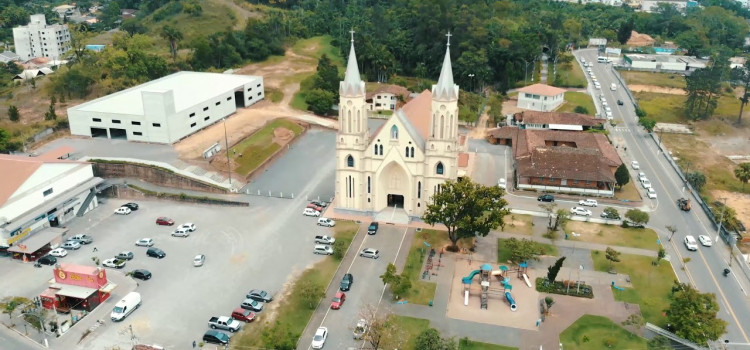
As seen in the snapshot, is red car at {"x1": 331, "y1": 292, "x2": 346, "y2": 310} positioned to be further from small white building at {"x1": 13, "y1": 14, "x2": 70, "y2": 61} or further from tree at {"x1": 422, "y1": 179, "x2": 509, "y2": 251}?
small white building at {"x1": 13, "y1": 14, "x2": 70, "y2": 61}

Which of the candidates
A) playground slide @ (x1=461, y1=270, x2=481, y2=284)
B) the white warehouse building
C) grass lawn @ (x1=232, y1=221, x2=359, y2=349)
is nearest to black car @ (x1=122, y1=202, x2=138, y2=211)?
the white warehouse building

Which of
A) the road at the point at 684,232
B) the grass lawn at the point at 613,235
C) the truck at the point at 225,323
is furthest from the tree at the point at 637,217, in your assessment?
the truck at the point at 225,323

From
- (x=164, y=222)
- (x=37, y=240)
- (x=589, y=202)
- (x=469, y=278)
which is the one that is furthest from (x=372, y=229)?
(x=37, y=240)

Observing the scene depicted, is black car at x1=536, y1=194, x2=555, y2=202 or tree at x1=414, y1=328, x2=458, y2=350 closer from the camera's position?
tree at x1=414, y1=328, x2=458, y2=350

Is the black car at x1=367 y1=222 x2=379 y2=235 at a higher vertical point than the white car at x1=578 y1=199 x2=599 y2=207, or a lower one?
higher

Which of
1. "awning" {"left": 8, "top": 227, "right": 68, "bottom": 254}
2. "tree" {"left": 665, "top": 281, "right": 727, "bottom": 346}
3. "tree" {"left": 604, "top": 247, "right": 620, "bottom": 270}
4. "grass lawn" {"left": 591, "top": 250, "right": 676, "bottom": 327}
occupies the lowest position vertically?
"grass lawn" {"left": 591, "top": 250, "right": 676, "bottom": 327}

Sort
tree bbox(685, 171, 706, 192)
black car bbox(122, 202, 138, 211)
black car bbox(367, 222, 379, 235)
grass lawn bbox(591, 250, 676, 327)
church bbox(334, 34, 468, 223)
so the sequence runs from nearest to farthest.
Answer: grass lawn bbox(591, 250, 676, 327) → church bbox(334, 34, 468, 223) → black car bbox(367, 222, 379, 235) → black car bbox(122, 202, 138, 211) → tree bbox(685, 171, 706, 192)

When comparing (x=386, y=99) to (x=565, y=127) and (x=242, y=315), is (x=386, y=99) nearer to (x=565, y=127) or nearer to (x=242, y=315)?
(x=565, y=127)

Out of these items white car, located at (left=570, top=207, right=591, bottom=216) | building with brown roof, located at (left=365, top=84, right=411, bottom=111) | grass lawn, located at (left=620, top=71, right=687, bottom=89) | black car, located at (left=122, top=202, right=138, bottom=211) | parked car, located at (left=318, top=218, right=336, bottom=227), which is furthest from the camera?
grass lawn, located at (left=620, top=71, right=687, bottom=89)
